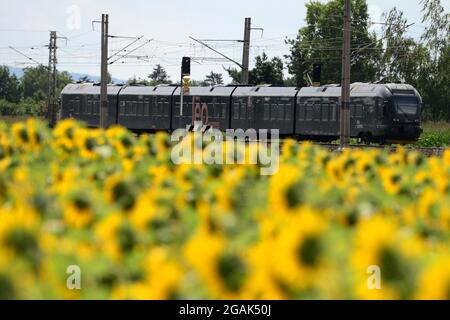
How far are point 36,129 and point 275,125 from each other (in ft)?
128

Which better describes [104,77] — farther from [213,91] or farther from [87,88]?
[87,88]

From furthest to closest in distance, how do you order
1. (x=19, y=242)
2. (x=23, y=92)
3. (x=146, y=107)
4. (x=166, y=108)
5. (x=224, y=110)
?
(x=23, y=92)
(x=146, y=107)
(x=166, y=108)
(x=224, y=110)
(x=19, y=242)

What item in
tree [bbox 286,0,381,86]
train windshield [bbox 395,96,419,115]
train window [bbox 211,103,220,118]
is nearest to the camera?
train windshield [bbox 395,96,419,115]

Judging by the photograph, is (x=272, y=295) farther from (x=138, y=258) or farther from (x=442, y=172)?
(x=442, y=172)

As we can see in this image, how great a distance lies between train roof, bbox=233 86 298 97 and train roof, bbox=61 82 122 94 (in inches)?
326

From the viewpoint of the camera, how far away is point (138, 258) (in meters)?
3.51

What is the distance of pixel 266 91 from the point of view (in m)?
46.4

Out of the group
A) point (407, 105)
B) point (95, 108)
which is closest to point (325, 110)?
point (407, 105)

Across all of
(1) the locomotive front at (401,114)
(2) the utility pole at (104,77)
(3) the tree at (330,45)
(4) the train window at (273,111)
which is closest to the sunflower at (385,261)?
(2) the utility pole at (104,77)

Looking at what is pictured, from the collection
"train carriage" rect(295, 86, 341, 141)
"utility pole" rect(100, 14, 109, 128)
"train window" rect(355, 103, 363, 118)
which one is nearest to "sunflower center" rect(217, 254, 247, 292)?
"utility pole" rect(100, 14, 109, 128)

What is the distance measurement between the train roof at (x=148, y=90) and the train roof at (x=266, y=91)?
403cm

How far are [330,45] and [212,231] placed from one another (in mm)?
92648

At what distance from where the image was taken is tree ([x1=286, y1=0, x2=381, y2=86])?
90.8 meters

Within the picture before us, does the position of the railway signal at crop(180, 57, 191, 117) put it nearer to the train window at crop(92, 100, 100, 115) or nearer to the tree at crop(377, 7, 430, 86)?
the train window at crop(92, 100, 100, 115)
